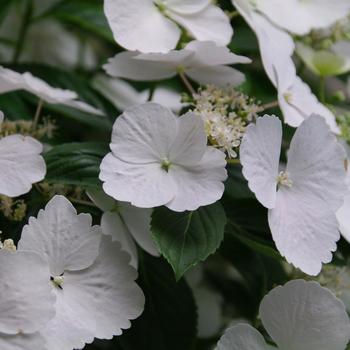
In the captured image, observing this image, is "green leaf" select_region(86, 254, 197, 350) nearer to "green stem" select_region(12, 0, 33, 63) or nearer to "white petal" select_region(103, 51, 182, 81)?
"white petal" select_region(103, 51, 182, 81)

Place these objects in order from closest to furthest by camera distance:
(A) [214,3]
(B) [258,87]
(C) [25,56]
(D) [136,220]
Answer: (D) [136,220] → (A) [214,3] → (B) [258,87] → (C) [25,56]

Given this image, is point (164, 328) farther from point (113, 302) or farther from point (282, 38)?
point (282, 38)

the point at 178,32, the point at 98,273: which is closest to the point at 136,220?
the point at 98,273

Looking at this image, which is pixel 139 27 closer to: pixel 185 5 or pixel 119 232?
pixel 185 5

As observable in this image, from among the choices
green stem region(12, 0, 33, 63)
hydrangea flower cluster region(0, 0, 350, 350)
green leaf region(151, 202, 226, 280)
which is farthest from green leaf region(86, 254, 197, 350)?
green stem region(12, 0, 33, 63)

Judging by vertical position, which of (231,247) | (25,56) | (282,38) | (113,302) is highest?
(282,38)

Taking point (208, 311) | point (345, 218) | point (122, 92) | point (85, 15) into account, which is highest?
point (345, 218)

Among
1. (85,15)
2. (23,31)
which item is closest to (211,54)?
(85,15)
